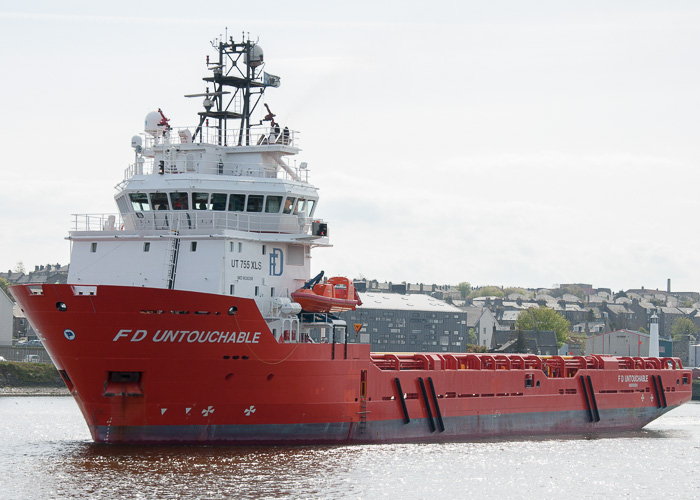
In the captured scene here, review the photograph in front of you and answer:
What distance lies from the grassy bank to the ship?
30652mm

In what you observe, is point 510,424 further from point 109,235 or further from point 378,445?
point 109,235

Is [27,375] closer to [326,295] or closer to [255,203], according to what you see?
[255,203]

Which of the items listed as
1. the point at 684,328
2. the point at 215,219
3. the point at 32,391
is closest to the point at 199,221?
the point at 215,219

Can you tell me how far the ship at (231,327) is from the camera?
25328mm

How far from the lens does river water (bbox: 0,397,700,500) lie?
884 inches

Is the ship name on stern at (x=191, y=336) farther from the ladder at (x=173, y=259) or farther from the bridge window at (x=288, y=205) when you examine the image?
the bridge window at (x=288, y=205)

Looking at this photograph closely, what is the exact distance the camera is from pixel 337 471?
81.6 feet

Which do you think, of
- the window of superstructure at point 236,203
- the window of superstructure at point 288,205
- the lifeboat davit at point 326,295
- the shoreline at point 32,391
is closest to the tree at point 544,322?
the shoreline at point 32,391

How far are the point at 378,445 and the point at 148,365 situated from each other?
24.8 feet

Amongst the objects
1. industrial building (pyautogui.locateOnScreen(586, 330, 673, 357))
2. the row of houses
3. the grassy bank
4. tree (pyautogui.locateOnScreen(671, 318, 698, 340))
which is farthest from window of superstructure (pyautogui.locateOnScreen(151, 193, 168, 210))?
tree (pyautogui.locateOnScreen(671, 318, 698, 340))

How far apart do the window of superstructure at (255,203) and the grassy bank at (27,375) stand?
33885mm

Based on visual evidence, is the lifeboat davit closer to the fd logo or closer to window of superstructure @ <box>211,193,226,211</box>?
the fd logo

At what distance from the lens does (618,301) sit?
160 meters

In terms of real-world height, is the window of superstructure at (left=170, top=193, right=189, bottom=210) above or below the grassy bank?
above
